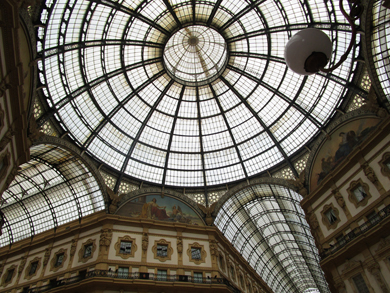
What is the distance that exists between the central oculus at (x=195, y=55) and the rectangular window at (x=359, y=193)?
19.6m

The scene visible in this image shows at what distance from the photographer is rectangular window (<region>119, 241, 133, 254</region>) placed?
1044 inches

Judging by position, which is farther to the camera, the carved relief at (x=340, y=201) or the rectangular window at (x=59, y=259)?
the rectangular window at (x=59, y=259)

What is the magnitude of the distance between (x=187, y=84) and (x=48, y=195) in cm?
2187

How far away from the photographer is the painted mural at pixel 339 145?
2527 cm

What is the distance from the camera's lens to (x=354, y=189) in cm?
2498

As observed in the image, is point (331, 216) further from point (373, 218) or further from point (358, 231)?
point (373, 218)

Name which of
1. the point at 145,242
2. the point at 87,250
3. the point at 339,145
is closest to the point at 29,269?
the point at 87,250

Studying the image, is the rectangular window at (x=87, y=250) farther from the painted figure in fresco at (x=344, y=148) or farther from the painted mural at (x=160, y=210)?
the painted figure in fresco at (x=344, y=148)

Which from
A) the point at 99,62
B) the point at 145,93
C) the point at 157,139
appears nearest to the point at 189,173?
the point at 157,139

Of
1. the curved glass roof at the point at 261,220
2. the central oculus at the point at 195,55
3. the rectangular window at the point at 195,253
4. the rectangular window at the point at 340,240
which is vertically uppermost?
the central oculus at the point at 195,55

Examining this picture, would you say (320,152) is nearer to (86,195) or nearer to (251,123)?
(251,123)

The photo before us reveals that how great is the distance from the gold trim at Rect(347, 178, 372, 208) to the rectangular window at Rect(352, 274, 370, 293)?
569cm

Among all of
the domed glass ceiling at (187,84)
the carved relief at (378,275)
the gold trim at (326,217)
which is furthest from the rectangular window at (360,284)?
the domed glass ceiling at (187,84)

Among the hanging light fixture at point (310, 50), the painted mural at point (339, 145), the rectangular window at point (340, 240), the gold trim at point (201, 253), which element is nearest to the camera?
the hanging light fixture at point (310, 50)
